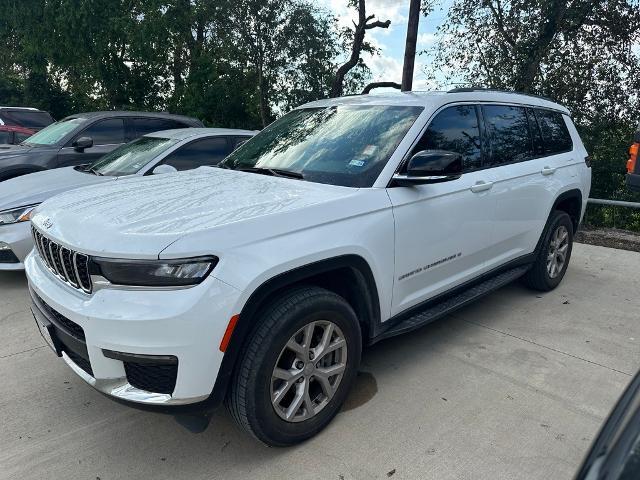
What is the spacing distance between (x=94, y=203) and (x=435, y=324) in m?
2.75

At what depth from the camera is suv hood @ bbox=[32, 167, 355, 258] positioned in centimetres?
219

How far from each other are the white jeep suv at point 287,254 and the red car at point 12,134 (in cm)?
1040

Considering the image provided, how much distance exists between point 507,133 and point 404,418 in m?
2.46

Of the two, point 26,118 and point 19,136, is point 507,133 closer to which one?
point 19,136

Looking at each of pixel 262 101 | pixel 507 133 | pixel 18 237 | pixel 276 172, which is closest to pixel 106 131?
pixel 18 237

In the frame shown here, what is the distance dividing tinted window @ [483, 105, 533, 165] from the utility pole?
6.69 meters

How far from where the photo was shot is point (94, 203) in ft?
8.98

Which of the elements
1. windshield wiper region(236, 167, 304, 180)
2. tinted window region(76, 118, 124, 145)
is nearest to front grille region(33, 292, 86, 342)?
windshield wiper region(236, 167, 304, 180)

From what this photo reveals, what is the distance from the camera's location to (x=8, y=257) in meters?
4.69

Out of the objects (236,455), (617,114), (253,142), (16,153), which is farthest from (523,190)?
(617,114)

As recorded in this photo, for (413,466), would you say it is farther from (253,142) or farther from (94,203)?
(253,142)

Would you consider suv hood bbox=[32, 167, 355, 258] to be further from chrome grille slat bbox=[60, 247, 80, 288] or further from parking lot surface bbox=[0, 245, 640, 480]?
parking lot surface bbox=[0, 245, 640, 480]

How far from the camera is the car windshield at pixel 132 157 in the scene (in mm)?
5652

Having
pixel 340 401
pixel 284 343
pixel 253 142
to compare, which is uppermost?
pixel 253 142
